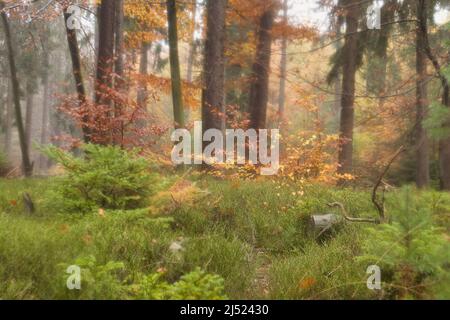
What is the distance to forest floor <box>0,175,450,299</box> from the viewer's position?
13.4 ft

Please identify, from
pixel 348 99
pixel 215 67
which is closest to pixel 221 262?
pixel 215 67

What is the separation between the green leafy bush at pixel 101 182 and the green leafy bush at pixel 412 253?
3.80m

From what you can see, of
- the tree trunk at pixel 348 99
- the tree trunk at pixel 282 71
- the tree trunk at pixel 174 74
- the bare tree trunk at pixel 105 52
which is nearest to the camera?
the bare tree trunk at pixel 105 52

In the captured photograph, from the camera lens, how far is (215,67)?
11.9m

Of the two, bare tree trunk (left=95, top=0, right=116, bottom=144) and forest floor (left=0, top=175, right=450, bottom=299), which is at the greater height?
bare tree trunk (left=95, top=0, right=116, bottom=144)

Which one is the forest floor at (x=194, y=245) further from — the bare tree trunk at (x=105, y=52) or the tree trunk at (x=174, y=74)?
the tree trunk at (x=174, y=74)

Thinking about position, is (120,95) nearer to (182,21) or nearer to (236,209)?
(236,209)

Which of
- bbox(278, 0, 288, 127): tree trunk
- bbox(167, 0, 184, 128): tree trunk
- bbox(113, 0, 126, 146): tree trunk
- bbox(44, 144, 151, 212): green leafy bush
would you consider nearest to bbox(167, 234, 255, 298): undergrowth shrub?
bbox(44, 144, 151, 212): green leafy bush

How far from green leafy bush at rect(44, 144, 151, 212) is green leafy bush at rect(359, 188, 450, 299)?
12.5 feet

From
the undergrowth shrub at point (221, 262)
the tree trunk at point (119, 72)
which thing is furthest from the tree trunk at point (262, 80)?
the undergrowth shrub at point (221, 262)

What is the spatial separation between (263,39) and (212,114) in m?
4.86

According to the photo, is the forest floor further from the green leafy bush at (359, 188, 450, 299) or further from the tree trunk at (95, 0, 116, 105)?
the tree trunk at (95, 0, 116, 105)

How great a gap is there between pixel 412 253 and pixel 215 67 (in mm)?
8846

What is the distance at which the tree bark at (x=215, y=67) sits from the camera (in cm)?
1187
